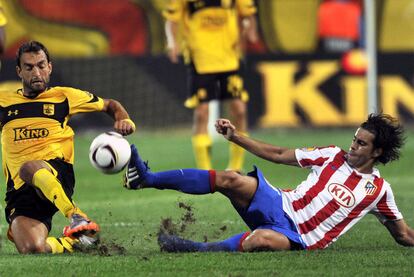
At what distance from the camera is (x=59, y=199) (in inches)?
301

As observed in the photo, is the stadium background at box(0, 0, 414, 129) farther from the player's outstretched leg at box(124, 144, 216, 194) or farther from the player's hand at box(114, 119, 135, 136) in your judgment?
the player's outstretched leg at box(124, 144, 216, 194)

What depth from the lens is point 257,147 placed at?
7781 millimetres

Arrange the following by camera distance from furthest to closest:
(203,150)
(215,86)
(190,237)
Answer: (215,86) → (203,150) → (190,237)

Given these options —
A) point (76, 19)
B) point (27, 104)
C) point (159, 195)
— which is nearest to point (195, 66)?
point (159, 195)

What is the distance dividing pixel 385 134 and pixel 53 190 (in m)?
2.17

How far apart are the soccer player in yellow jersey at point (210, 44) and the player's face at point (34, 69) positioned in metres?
5.16

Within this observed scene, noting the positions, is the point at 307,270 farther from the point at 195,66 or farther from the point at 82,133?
the point at 82,133

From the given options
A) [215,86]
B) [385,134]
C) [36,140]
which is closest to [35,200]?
[36,140]

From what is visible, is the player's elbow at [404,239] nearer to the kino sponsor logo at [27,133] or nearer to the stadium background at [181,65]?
the kino sponsor logo at [27,133]

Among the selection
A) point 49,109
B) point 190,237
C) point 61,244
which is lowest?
point 190,237

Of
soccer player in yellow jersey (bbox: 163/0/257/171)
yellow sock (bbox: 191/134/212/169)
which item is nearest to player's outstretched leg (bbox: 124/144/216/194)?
yellow sock (bbox: 191/134/212/169)

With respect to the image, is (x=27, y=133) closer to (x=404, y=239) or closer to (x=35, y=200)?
(x=35, y=200)

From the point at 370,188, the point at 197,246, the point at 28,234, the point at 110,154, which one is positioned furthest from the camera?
the point at 28,234

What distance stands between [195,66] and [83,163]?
2.77 meters
